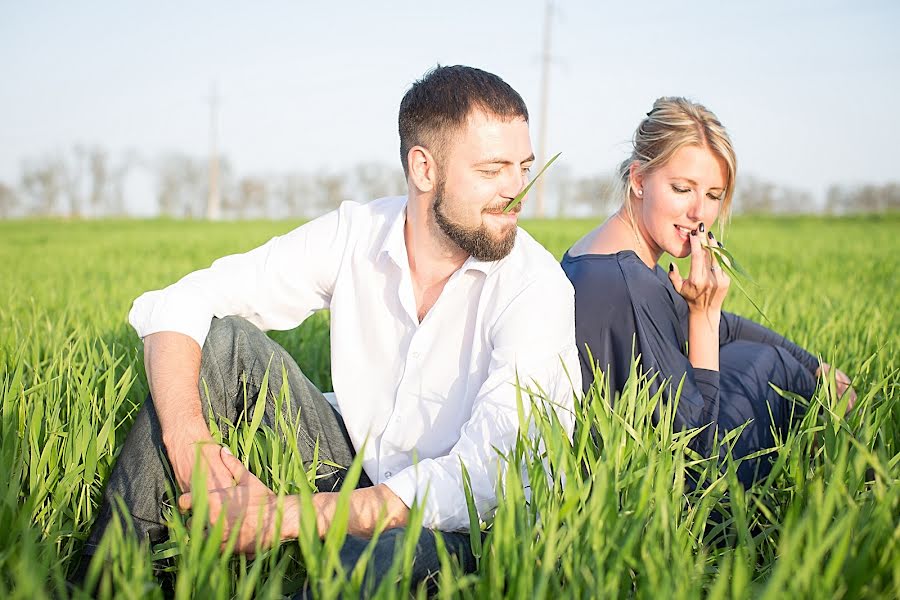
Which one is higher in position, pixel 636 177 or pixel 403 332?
pixel 636 177

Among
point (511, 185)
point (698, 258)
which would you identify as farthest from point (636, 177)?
point (511, 185)

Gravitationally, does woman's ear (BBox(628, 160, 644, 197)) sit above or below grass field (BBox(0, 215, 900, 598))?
above

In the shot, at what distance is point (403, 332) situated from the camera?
2508mm

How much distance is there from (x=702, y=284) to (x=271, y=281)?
4.59 ft

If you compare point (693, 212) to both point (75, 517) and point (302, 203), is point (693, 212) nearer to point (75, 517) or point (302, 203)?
point (75, 517)

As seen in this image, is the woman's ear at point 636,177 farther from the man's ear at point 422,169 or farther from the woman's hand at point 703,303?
the man's ear at point 422,169

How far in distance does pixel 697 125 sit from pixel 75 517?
228cm

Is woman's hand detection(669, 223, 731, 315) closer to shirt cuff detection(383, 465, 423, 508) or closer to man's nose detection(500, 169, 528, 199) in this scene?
man's nose detection(500, 169, 528, 199)

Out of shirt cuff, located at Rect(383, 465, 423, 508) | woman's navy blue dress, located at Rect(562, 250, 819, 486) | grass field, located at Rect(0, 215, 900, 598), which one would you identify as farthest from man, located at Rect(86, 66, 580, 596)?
woman's navy blue dress, located at Rect(562, 250, 819, 486)

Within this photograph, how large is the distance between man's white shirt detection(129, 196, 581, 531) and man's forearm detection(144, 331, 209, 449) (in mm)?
50

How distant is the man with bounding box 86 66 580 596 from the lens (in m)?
2.02

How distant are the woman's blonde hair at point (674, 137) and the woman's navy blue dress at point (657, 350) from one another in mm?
383

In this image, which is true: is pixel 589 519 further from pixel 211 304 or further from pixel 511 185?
pixel 211 304

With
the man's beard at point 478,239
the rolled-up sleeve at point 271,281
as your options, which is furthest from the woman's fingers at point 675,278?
the rolled-up sleeve at point 271,281
